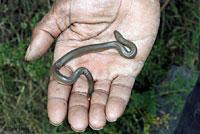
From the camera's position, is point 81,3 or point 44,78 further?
point 44,78

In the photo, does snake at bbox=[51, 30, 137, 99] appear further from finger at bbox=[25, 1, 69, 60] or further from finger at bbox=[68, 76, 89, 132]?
finger at bbox=[25, 1, 69, 60]

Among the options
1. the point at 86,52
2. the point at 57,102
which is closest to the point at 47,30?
the point at 86,52

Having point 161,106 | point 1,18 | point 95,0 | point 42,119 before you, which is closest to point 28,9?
point 1,18

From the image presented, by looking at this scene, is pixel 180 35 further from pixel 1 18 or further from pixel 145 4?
pixel 1 18

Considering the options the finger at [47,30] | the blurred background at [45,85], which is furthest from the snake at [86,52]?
the blurred background at [45,85]

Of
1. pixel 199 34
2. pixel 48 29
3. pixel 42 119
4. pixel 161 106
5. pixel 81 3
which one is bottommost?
pixel 42 119

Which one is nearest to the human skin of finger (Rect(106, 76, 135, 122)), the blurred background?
finger (Rect(106, 76, 135, 122))

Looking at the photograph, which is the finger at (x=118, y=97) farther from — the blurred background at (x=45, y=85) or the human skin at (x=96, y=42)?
the blurred background at (x=45, y=85)

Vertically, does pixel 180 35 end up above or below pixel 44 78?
above

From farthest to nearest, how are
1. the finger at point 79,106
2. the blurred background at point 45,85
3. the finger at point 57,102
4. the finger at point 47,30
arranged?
the blurred background at point 45,85
the finger at point 47,30
the finger at point 57,102
the finger at point 79,106
